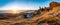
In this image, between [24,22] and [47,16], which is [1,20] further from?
[47,16]

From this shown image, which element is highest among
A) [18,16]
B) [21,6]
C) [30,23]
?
[21,6]

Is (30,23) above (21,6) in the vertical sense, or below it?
below

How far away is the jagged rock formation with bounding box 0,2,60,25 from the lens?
262cm

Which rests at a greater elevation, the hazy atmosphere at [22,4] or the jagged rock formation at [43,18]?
the hazy atmosphere at [22,4]

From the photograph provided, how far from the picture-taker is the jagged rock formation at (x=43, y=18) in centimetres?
262

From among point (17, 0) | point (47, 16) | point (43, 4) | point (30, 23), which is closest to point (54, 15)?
point (47, 16)

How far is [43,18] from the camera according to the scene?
265 cm

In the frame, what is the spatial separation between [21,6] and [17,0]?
0.18 metres

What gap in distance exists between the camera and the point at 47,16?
264cm

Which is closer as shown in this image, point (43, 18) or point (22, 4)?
point (43, 18)

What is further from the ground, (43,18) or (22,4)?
(22,4)

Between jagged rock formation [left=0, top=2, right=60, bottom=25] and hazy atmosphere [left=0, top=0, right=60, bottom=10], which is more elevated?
hazy atmosphere [left=0, top=0, right=60, bottom=10]

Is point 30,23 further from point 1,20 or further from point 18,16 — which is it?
point 1,20

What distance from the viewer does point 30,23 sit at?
2.66 m
